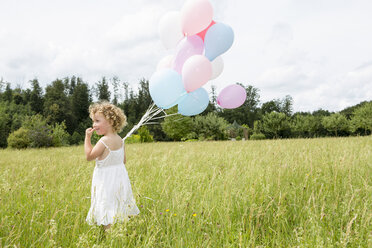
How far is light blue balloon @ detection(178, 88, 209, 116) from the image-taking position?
11.1ft

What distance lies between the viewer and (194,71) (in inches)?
120

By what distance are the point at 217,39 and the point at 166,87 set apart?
3.36 feet

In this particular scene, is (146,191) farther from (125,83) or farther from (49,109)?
(125,83)

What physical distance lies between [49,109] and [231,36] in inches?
1799

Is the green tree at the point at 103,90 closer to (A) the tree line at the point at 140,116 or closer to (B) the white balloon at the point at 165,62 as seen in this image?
(A) the tree line at the point at 140,116

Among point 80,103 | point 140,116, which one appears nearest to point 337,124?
point 140,116

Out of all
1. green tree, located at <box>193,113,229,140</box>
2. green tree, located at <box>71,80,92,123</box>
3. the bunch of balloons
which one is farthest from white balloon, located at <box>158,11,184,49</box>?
green tree, located at <box>71,80,92,123</box>

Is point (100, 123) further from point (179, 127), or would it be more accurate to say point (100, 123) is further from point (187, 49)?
point (179, 127)

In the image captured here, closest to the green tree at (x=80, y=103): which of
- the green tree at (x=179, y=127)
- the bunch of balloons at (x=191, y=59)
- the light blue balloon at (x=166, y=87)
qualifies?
the green tree at (x=179, y=127)

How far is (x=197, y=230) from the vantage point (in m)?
1.93

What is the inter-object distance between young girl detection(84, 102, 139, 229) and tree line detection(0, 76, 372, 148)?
1591 cm

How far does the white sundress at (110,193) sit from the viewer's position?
220cm

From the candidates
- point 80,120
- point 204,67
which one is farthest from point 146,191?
point 80,120

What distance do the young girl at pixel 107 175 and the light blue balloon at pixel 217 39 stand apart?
5.58ft
